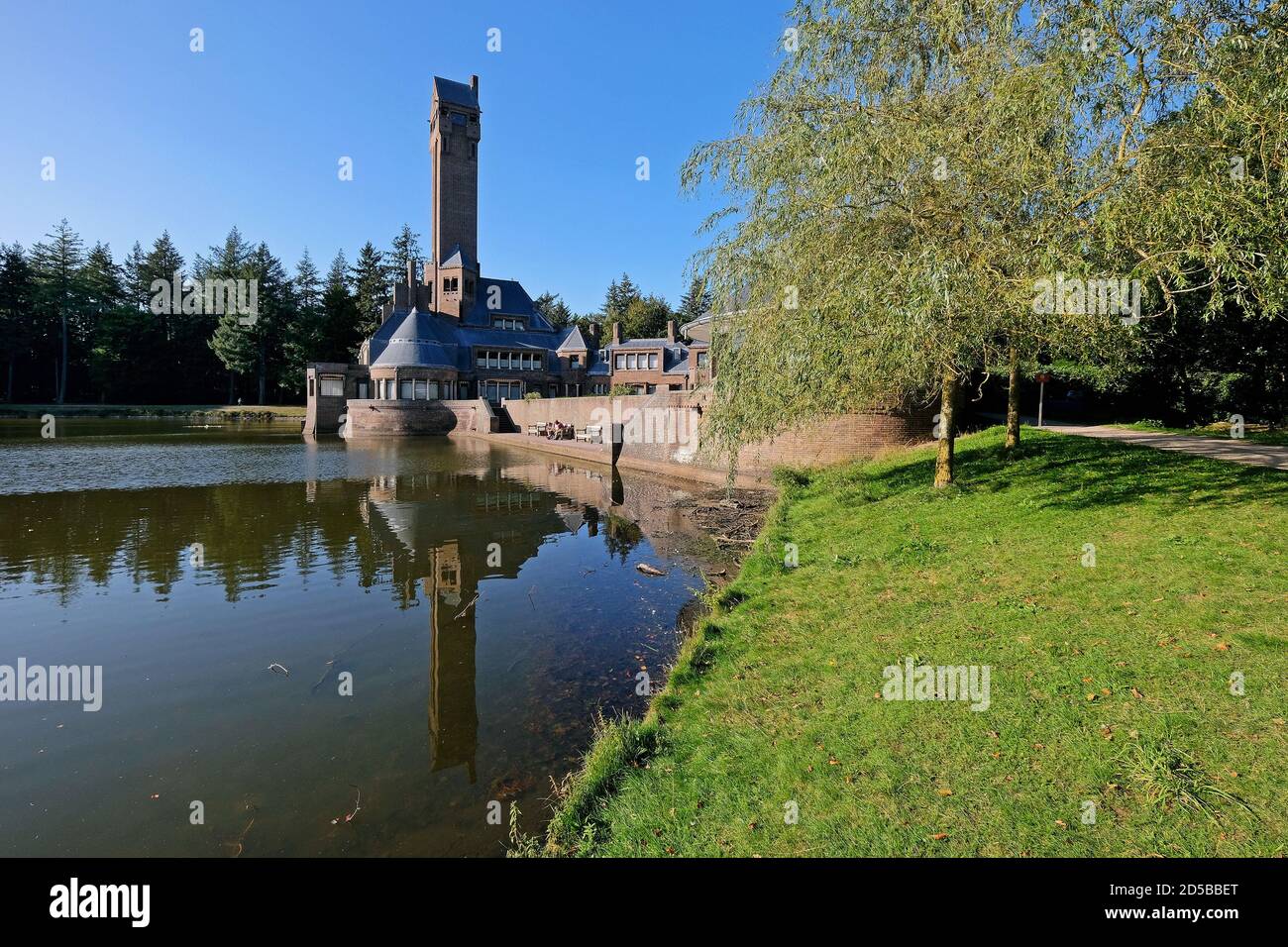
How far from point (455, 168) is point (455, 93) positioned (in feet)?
27.9

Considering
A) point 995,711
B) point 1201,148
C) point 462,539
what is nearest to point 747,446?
point 462,539

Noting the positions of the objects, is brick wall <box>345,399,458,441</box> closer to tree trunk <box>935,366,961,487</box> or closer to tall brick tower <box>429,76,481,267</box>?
tall brick tower <box>429,76,481,267</box>

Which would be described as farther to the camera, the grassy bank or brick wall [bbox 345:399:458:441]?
the grassy bank

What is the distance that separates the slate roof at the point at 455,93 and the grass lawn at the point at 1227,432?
67.5 metres

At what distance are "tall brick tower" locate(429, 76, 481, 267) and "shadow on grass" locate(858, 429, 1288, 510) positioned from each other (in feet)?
193

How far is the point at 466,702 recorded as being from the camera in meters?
6.59

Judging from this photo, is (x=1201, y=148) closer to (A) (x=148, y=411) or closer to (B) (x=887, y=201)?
(B) (x=887, y=201)

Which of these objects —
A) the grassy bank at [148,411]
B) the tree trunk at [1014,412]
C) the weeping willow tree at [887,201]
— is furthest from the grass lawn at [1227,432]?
the grassy bank at [148,411]

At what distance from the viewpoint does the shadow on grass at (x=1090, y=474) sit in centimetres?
977

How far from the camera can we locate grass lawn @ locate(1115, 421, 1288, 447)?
51.1 feet

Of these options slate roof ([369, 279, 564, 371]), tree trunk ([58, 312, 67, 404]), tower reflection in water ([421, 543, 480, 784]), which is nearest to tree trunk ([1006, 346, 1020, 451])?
tower reflection in water ([421, 543, 480, 784])

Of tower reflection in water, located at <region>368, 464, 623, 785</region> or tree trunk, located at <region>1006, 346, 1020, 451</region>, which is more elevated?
tree trunk, located at <region>1006, 346, 1020, 451</region>

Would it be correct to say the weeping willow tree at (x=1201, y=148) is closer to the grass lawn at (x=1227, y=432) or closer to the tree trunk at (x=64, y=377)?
the grass lawn at (x=1227, y=432)

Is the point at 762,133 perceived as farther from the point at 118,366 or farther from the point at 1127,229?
the point at 118,366
